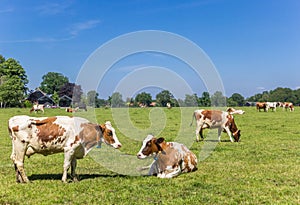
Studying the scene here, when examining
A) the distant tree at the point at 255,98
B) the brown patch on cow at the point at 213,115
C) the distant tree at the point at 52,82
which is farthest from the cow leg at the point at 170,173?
the distant tree at the point at 255,98

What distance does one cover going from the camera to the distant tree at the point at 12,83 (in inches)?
3142

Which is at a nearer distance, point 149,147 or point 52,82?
point 149,147

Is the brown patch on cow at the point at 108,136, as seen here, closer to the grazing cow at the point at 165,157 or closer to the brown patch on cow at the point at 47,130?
the grazing cow at the point at 165,157

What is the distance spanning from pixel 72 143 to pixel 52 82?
400 ft

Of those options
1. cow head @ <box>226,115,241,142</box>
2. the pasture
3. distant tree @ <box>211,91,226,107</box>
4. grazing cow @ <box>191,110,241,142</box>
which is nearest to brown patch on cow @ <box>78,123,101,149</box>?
the pasture

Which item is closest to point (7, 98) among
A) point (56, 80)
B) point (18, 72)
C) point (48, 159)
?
point (18, 72)

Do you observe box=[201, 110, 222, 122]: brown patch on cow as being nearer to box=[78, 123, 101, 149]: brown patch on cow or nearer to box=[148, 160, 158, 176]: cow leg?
box=[148, 160, 158, 176]: cow leg

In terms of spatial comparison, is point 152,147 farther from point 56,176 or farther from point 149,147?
point 56,176

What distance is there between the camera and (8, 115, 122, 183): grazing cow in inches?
314

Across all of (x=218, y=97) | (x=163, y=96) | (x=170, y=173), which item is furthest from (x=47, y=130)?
(x=163, y=96)

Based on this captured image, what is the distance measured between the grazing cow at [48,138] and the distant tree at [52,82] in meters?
118

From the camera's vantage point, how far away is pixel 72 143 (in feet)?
27.1

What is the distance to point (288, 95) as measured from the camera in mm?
161250

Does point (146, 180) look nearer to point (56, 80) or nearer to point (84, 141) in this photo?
point (84, 141)
